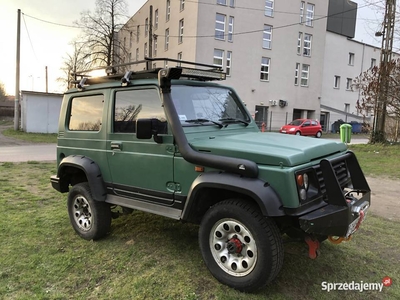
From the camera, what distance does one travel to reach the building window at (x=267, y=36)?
31750 mm

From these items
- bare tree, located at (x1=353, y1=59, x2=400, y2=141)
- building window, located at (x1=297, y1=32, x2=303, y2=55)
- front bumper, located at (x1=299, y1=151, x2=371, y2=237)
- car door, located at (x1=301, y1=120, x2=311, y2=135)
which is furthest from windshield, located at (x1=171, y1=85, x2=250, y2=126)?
building window, located at (x1=297, y1=32, x2=303, y2=55)

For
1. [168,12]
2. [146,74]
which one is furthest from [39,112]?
[146,74]

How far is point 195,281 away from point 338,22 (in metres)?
43.1

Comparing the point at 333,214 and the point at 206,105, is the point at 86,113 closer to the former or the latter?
Answer: the point at 206,105

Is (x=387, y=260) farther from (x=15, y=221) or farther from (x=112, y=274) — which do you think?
(x=15, y=221)

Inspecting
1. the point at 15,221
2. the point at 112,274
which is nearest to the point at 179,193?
the point at 112,274

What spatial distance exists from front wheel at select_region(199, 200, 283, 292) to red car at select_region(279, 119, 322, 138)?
931 inches

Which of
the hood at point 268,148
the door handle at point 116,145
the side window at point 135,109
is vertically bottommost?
the door handle at point 116,145

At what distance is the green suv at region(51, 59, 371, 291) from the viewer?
2898mm

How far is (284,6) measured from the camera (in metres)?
32.5

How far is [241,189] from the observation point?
9.62 ft

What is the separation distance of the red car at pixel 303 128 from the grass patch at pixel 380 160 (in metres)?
9.87

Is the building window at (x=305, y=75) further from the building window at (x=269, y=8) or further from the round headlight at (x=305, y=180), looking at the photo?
the round headlight at (x=305, y=180)

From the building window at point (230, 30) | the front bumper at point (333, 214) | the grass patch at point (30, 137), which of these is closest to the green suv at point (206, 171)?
the front bumper at point (333, 214)
